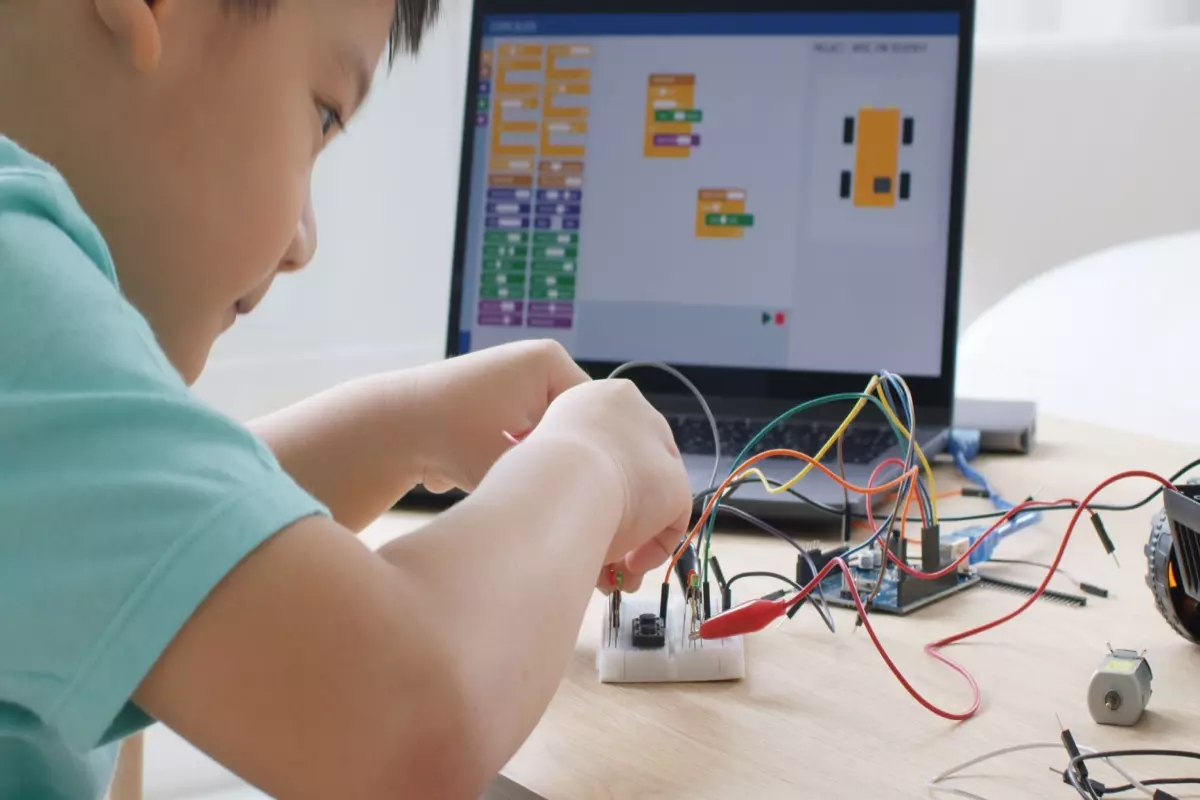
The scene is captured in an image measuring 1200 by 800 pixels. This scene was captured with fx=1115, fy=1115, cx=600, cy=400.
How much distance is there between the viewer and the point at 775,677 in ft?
1.75

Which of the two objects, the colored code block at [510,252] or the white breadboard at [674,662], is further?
the colored code block at [510,252]

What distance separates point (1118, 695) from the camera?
1.58ft

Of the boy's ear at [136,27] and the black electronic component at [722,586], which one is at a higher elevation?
the boy's ear at [136,27]

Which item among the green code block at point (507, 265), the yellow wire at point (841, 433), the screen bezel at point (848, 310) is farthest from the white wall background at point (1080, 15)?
the yellow wire at point (841, 433)

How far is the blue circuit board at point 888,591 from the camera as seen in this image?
62 centimetres

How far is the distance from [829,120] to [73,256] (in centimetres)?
80

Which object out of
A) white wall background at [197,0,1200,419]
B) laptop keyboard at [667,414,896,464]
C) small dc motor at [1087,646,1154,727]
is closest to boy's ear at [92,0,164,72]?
small dc motor at [1087,646,1154,727]

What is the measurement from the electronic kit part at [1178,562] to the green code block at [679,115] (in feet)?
2.02

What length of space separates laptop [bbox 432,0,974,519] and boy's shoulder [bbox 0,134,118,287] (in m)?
0.64

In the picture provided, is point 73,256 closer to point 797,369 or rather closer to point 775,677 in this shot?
point 775,677

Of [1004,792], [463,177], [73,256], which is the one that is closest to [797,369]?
[463,177]

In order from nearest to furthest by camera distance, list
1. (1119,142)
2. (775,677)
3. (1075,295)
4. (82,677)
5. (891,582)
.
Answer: (82,677)
(775,677)
(891,582)
(1075,295)
(1119,142)

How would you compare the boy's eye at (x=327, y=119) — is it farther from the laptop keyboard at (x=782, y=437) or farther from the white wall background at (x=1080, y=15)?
the white wall background at (x=1080, y=15)

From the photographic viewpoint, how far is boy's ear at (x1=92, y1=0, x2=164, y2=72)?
16.7 inches
